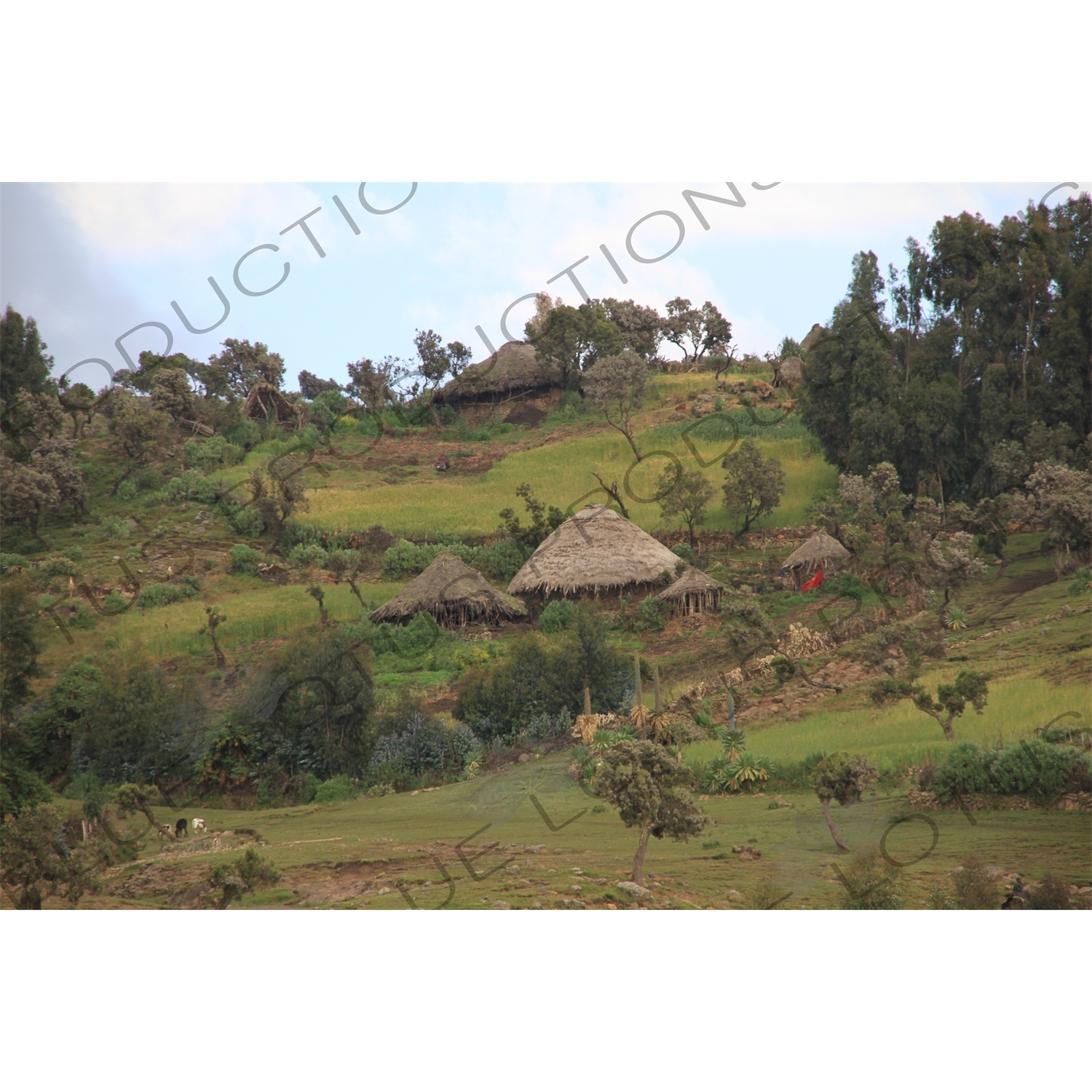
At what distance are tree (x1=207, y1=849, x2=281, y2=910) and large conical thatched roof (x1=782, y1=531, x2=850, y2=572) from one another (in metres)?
5.94

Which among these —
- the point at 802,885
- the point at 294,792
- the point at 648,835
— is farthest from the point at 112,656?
the point at 802,885

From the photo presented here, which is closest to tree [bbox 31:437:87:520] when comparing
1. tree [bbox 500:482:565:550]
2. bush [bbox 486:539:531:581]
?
bush [bbox 486:539:531:581]

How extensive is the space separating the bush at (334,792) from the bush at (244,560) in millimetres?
2698

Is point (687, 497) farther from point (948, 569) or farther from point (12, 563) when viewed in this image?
point (12, 563)

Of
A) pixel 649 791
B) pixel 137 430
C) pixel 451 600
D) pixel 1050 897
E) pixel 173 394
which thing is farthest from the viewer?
pixel 173 394

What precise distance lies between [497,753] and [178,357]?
18.9ft

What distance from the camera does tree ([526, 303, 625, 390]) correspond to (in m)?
10.6

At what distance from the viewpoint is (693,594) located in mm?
9742

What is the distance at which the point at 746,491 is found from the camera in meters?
10.4

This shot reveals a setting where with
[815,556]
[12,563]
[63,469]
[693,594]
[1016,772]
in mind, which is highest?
[63,469]

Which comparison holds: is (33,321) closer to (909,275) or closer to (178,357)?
(178,357)

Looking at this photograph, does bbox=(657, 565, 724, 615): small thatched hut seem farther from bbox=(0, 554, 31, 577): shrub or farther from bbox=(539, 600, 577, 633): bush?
bbox=(0, 554, 31, 577): shrub

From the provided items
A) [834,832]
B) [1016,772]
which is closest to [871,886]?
[834,832]

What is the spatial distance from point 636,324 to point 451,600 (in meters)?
4.83
